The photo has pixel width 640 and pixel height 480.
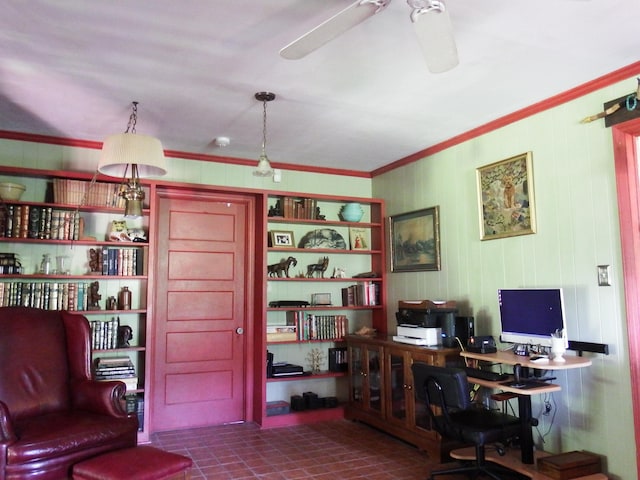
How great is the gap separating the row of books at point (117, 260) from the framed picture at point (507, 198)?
9.60 ft

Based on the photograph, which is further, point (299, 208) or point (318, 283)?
point (318, 283)

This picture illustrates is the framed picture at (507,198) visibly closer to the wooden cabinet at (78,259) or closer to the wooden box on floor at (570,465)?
the wooden box on floor at (570,465)

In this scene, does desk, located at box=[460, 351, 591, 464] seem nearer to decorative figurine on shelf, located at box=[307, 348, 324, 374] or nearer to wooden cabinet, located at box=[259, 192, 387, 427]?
wooden cabinet, located at box=[259, 192, 387, 427]

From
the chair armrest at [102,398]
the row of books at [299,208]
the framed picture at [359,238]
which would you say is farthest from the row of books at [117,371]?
the framed picture at [359,238]

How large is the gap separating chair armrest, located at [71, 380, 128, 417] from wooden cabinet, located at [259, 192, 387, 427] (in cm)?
175

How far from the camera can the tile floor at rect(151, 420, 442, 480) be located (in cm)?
347

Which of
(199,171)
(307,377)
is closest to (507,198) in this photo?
(307,377)

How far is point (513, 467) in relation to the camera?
315cm

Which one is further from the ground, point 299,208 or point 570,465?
point 299,208

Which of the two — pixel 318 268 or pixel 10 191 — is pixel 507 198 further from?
pixel 10 191

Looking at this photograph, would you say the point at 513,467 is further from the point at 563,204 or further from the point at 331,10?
the point at 331,10

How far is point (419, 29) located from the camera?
6.66ft

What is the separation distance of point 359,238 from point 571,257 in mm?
2477

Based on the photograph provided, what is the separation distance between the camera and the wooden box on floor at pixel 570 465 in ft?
9.50
